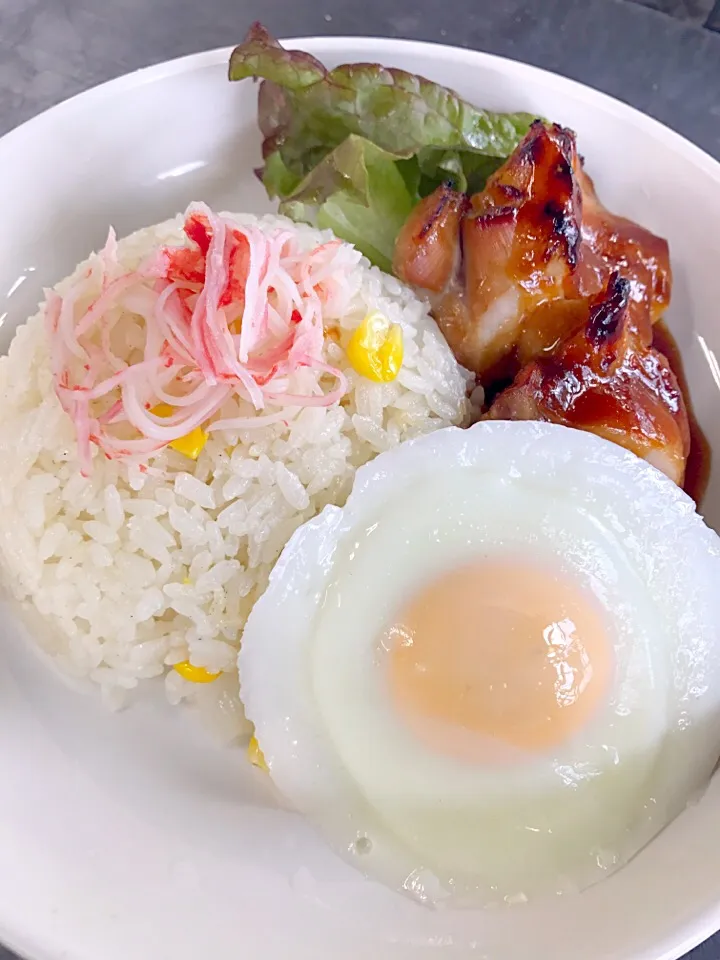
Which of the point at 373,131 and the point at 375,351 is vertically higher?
the point at 373,131

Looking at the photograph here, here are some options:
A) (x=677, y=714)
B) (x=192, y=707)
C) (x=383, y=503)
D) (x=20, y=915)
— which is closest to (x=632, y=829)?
(x=677, y=714)

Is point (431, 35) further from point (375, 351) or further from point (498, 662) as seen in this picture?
point (498, 662)

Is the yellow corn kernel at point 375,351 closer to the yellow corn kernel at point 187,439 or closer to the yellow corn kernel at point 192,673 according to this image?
the yellow corn kernel at point 187,439

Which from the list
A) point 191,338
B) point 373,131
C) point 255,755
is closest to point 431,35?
point 373,131

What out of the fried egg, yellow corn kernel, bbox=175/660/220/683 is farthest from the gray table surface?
yellow corn kernel, bbox=175/660/220/683

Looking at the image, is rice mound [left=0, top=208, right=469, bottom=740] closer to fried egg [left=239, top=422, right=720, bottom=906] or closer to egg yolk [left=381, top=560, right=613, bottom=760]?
fried egg [left=239, top=422, right=720, bottom=906]

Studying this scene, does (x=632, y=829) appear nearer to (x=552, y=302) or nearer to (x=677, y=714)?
(x=677, y=714)
